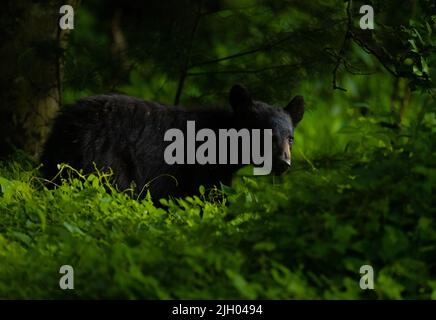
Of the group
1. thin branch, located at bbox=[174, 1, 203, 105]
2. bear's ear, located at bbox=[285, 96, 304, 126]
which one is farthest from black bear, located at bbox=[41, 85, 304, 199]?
thin branch, located at bbox=[174, 1, 203, 105]

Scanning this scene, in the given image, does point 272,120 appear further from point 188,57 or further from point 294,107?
point 188,57

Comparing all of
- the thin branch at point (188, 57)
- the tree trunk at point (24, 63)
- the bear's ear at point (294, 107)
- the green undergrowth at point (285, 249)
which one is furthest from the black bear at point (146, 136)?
the green undergrowth at point (285, 249)

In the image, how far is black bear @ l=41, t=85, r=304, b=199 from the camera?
748 cm

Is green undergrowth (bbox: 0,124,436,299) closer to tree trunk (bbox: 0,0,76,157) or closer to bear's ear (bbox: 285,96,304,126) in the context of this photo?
bear's ear (bbox: 285,96,304,126)

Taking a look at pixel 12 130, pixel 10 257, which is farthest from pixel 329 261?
pixel 12 130

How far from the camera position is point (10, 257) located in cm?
514

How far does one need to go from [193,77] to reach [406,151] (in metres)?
5.00

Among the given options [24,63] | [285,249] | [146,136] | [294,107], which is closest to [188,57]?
[294,107]

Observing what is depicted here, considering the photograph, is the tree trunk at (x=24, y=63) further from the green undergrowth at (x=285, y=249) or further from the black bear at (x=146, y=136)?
the green undergrowth at (x=285, y=249)

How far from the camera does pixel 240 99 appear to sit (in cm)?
830

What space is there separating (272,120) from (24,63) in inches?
93.8

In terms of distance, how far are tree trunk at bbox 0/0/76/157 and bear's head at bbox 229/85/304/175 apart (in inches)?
67.7

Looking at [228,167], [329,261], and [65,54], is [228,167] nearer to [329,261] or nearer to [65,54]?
[65,54]

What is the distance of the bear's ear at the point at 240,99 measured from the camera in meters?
8.23
